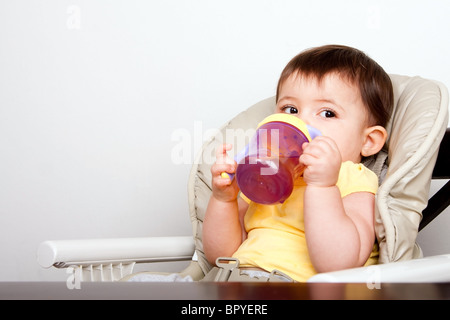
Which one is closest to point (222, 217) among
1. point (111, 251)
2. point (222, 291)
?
point (111, 251)

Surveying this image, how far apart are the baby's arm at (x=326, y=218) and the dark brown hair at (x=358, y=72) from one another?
225 mm

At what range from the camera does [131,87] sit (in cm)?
158

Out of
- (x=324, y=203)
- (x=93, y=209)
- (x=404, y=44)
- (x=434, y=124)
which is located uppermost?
(x=404, y=44)

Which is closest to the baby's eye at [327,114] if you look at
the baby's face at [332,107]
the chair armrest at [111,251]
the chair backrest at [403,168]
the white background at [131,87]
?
the baby's face at [332,107]

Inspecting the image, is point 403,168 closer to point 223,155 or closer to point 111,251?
point 223,155

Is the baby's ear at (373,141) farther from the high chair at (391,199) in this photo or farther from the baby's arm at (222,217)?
the baby's arm at (222,217)

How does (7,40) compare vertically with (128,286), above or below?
above

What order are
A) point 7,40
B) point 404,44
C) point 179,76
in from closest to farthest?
point 404,44 → point 179,76 → point 7,40

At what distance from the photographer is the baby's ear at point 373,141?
1018 mm

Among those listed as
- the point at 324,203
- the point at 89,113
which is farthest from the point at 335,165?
the point at 89,113

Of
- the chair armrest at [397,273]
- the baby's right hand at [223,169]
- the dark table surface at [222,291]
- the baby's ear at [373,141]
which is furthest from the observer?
the baby's ear at [373,141]
